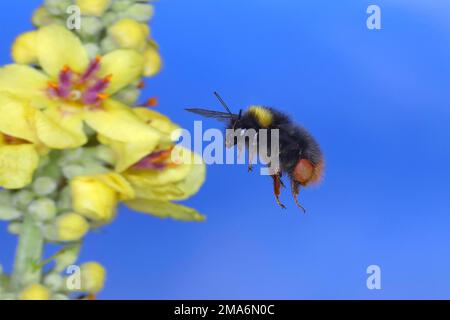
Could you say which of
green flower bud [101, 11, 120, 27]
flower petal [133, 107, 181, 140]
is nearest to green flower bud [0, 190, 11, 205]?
flower petal [133, 107, 181, 140]

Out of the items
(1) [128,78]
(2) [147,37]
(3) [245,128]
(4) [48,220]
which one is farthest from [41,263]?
(3) [245,128]

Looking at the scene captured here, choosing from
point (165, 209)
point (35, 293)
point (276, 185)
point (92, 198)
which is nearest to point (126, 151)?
point (92, 198)

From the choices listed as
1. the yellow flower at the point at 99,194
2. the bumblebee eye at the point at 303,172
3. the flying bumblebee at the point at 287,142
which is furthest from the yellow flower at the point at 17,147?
the bumblebee eye at the point at 303,172

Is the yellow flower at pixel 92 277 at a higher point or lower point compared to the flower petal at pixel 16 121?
lower

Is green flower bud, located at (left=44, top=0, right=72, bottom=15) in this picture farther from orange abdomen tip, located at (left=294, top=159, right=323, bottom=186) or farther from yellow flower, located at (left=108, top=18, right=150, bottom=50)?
orange abdomen tip, located at (left=294, top=159, right=323, bottom=186)

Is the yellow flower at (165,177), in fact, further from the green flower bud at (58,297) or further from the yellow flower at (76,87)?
the green flower bud at (58,297)

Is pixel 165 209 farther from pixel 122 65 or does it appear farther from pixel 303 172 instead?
pixel 303 172
